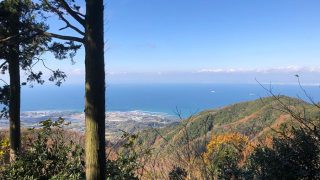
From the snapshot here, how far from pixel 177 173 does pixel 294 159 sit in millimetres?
1987

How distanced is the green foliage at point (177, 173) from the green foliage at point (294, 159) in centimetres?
156

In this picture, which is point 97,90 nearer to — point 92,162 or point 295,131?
point 92,162

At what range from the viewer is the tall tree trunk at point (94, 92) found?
5.56 metres

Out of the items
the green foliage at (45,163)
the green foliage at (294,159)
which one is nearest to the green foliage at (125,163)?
the green foliage at (45,163)

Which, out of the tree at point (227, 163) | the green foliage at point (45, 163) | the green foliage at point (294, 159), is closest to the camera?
the green foliage at point (294, 159)

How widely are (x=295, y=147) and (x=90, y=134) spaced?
2789 mm

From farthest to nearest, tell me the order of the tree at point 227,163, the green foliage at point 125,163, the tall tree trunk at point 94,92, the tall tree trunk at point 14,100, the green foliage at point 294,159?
1. the tall tree trunk at point 14,100
2. the green foliage at point 125,163
3. the tall tree trunk at point 94,92
4. the tree at point 227,163
5. the green foliage at point 294,159

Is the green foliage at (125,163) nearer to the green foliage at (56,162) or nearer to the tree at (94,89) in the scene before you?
the green foliage at (56,162)

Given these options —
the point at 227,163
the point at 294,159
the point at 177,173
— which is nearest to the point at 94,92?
the point at 177,173

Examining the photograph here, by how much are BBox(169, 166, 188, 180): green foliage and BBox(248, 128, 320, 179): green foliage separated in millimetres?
1561

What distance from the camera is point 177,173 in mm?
5836

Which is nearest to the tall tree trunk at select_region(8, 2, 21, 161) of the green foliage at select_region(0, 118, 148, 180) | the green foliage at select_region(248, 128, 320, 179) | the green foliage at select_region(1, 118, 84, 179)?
the green foliage at select_region(0, 118, 148, 180)

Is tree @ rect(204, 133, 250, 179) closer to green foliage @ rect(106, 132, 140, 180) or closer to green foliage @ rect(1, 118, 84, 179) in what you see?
green foliage @ rect(106, 132, 140, 180)

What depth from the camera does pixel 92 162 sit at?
18.3ft
